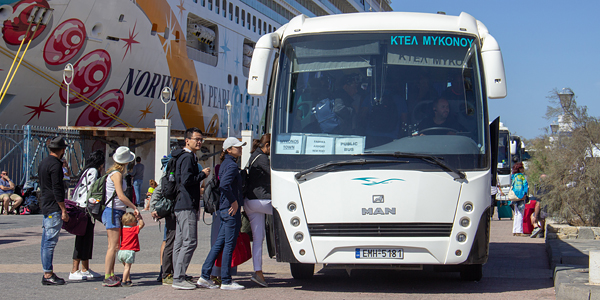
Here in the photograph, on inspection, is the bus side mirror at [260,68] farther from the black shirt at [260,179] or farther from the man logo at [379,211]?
the man logo at [379,211]

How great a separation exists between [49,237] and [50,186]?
538 millimetres

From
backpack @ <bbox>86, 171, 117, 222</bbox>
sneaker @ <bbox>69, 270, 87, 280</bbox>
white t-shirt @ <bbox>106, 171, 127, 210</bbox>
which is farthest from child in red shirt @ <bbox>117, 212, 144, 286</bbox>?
sneaker @ <bbox>69, 270, 87, 280</bbox>

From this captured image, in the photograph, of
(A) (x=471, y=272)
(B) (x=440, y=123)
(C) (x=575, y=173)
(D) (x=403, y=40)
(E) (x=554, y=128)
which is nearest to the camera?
(B) (x=440, y=123)

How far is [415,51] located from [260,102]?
38.1 metres

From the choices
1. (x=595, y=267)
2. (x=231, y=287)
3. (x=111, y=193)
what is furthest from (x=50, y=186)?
(x=595, y=267)

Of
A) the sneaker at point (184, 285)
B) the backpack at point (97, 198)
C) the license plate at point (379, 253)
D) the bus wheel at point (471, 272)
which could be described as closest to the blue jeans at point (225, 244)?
the sneaker at point (184, 285)

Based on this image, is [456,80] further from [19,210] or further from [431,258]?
[19,210]

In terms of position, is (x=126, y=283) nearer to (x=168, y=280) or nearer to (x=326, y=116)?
(x=168, y=280)

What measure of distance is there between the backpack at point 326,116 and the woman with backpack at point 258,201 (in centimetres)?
87

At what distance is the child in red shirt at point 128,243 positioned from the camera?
7.15m

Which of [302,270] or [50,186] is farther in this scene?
[302,270]

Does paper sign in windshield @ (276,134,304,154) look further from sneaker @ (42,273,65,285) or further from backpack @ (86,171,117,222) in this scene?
sneaker @ (42,273,65,285)

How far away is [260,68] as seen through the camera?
694cm

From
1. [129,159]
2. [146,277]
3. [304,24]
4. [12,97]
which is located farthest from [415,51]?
[12,97]
